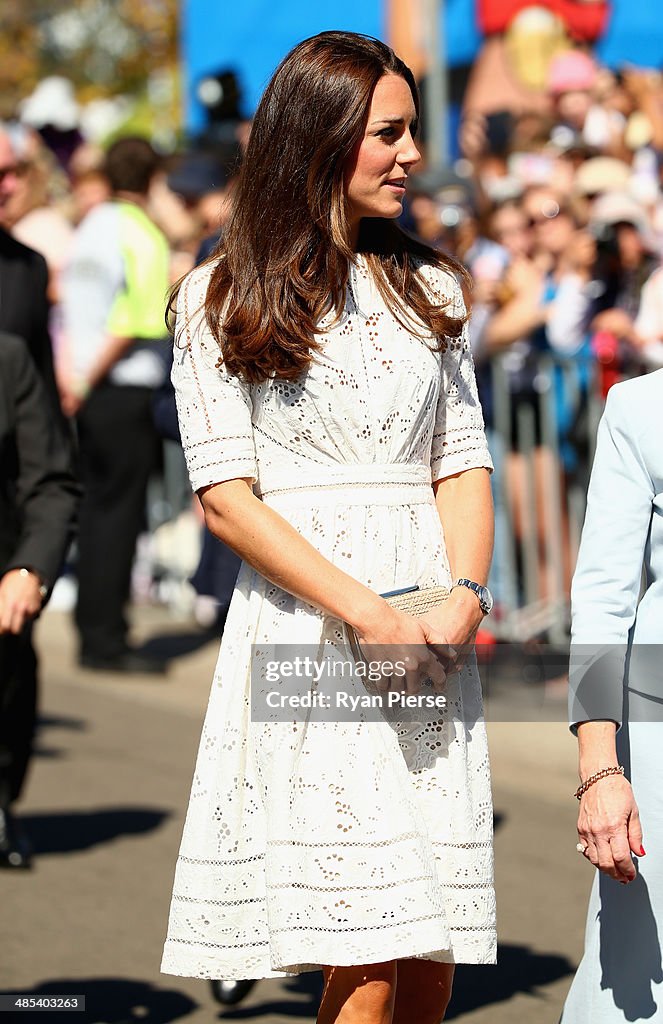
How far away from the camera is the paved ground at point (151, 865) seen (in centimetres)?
490

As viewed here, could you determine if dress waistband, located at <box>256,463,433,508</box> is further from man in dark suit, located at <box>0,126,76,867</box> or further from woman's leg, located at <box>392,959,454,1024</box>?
man in dark suit, located at <box>0,126,76,867</box>

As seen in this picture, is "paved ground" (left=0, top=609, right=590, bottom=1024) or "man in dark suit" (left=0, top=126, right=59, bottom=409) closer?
"paved ground" (left=0, top=609, right=590, bottom=1024)

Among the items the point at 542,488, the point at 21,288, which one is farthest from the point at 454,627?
the point at 542,488

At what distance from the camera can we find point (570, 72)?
38.9 ft

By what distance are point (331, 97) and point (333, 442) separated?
2.06ft

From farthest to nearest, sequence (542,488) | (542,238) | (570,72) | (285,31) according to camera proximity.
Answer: (285,31), (570,72), (542,238), (542,488)

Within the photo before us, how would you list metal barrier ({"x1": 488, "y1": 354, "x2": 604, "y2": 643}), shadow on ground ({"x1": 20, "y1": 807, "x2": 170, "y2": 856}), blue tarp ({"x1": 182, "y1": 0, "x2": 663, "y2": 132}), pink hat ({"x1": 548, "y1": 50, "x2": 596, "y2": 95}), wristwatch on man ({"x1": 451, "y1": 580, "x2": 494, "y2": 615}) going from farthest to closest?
blue tarp ({"x1": 182, "y1": 0, "x2": 663, "y2": 132})
pink hat ({"x1": 548, "y1": 50, "x2": 596, "y2": 95})
metal barrier ({"x1": 488, "y1": 354, "x2": 604, "y2": 643})
shadow on ground ({"x1": 20, "y1": 807, "x2": 170, "y2": 856})
wristwatch on man ({"x1": 451, "y1": 580, "x2": 494, "y2": 615})

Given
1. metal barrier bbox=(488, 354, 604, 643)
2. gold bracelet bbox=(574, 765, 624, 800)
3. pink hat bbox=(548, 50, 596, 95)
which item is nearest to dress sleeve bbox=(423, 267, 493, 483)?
gold bracelet bbox=(574, 765, 624, 800)

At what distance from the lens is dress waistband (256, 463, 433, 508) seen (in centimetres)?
343

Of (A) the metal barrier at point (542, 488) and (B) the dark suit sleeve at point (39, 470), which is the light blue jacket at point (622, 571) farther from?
(A) the metal barrier at point (542, 488)

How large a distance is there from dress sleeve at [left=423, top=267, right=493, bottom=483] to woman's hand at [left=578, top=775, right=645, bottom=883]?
788 millimetres

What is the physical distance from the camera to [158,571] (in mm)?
11516

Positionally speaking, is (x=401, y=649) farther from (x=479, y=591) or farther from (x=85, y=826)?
(x=85, y=826)

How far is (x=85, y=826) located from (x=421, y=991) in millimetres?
3486
